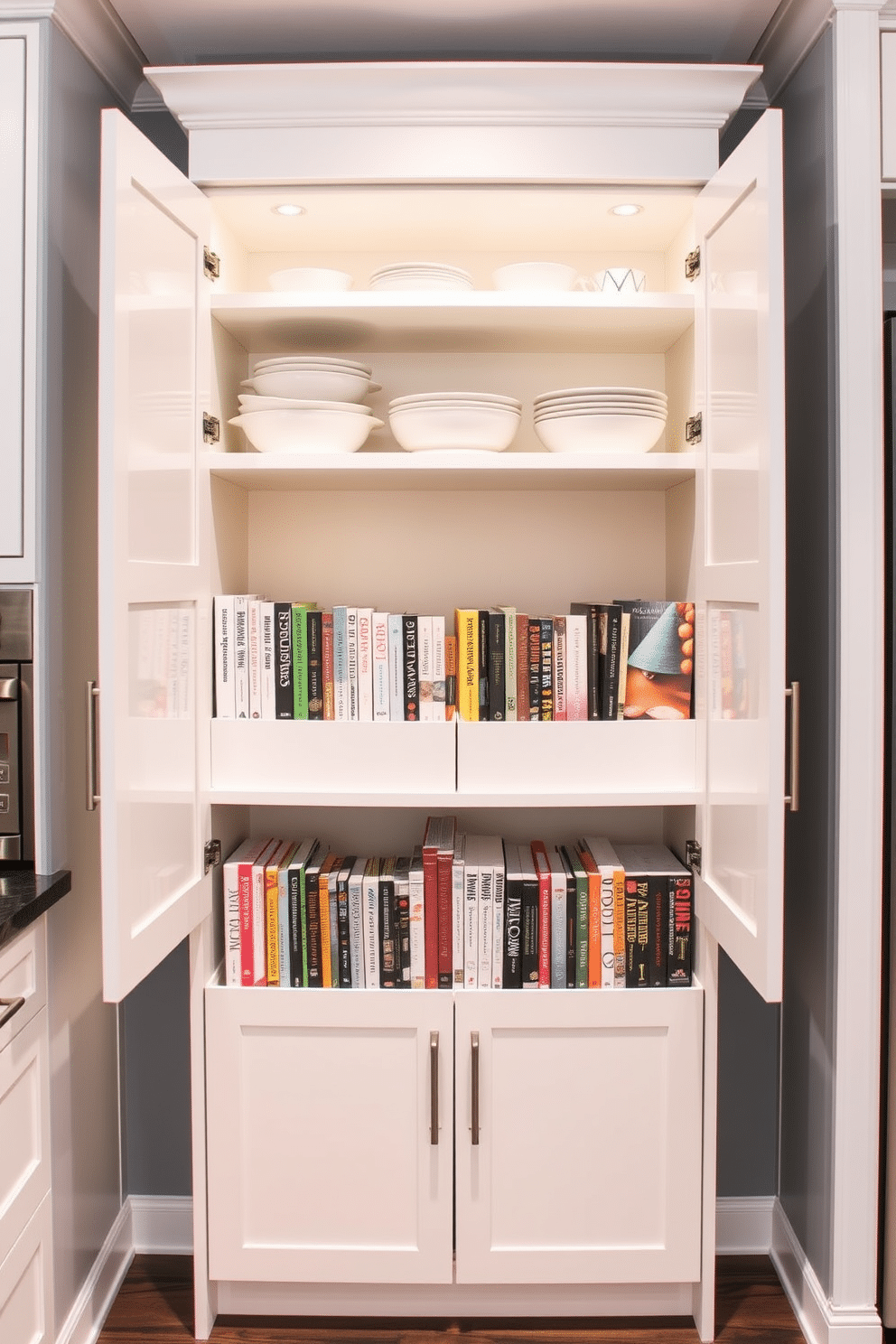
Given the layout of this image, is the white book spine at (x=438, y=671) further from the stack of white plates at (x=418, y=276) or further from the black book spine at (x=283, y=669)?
the stack of white plates at (x=418, y=276)

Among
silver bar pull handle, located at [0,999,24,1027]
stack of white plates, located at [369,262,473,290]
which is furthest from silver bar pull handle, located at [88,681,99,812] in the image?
stack of white plates, located at [369,262,473,290]

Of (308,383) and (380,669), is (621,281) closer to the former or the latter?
(308,383)

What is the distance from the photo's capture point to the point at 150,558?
152 centimetres

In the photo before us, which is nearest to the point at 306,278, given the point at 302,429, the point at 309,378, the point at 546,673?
the point at 309,378

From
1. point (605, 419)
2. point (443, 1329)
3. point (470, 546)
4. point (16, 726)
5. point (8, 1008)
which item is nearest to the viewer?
point (8, 1008)

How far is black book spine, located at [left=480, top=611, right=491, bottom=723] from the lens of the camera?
1791mm

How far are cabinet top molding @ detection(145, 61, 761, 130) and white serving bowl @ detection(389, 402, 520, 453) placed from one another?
1.62ft

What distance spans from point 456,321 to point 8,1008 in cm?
137

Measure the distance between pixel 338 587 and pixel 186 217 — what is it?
76cm

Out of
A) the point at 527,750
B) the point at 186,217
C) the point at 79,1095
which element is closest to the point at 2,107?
the point at 186,217

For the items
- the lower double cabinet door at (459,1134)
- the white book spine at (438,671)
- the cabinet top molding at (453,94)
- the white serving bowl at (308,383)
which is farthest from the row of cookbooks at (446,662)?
the cabinet top molding at (453,94)

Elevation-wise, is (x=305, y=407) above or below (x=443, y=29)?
below

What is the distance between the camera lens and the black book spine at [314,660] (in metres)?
1.79

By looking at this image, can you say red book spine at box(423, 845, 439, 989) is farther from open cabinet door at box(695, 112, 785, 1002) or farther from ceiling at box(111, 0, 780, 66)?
ceiling at box(111, 0, 780, 66)
